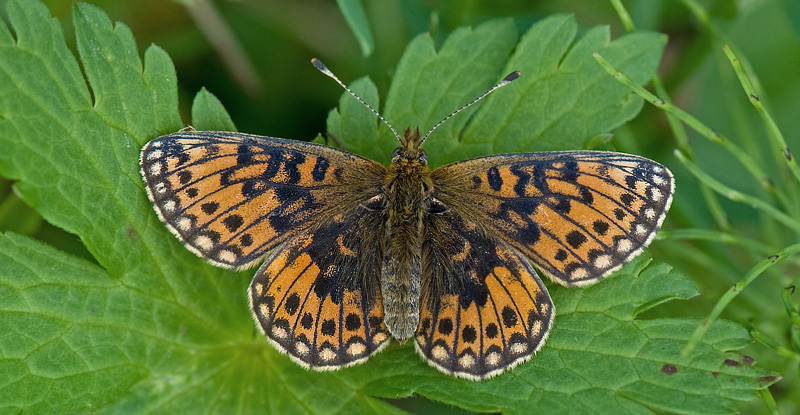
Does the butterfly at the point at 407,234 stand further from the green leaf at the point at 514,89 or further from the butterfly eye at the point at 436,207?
the green leaf at the point at 514,89

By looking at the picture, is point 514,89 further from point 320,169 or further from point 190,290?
point 190,290

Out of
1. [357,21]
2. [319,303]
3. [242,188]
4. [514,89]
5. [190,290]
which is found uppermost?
[357,21]

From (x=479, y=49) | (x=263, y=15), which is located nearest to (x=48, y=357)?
(x=479, y=49)

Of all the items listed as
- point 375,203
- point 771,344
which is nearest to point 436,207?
point 375,203

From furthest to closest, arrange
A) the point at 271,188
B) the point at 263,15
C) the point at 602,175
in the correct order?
the point at 263,15, the point at 271,188, the point at 602,175

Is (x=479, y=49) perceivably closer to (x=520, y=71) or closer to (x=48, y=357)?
(x=520, y=71)

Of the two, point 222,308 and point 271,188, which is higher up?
point 271,188
